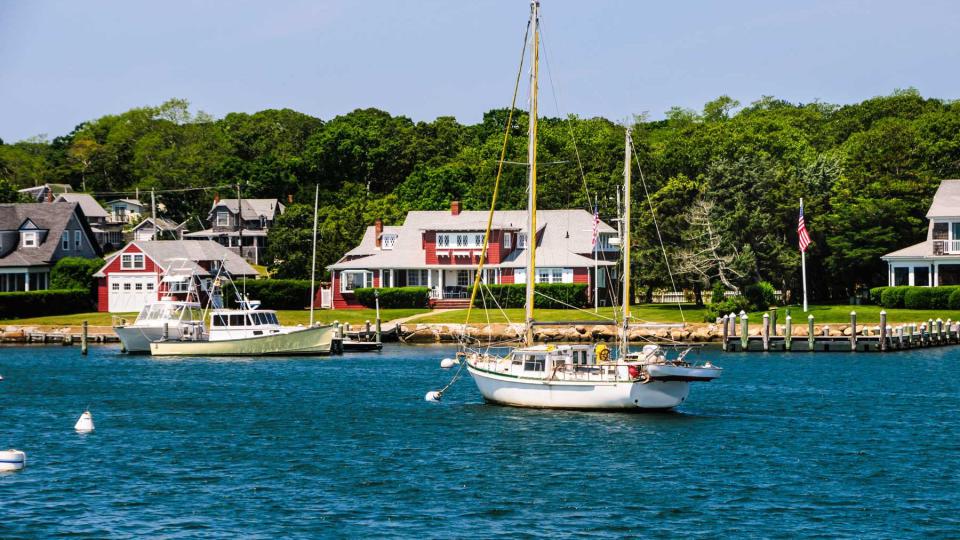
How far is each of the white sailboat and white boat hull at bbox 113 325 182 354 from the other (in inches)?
1394

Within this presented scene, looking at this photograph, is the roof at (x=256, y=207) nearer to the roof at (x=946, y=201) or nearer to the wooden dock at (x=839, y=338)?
the roof at (x=946, y=201)

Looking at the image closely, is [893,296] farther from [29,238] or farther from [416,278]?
[29,238]

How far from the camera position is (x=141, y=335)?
7731 cm

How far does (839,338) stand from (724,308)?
34.7 feet

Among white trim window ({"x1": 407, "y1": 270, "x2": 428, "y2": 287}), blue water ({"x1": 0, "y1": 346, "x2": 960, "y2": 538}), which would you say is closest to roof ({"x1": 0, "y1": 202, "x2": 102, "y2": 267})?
white trim window ({"x1": 407, "y1": 270, "x2": 428, "y2": 287})

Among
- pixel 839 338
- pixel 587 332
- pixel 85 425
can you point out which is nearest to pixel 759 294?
pixel 587 332

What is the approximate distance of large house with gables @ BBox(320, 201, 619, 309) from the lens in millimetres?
98062

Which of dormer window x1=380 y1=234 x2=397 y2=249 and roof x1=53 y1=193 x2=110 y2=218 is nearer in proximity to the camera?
dormer window x1=380 y1=234 x2=397 y2=249

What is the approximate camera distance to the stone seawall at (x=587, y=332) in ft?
257

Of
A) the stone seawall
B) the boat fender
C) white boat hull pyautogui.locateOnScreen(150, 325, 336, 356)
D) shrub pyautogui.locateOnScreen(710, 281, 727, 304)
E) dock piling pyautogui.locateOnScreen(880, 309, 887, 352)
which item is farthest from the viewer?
shrub pyautogui.locateOnScreen(710, 281, 727, 304)

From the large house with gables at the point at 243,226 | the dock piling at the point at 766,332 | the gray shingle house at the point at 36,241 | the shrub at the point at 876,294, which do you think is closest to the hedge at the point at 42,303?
the gray shingle house at the point at 36,241

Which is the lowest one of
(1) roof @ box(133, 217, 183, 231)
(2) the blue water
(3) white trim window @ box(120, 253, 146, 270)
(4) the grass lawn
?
(2) the blue water

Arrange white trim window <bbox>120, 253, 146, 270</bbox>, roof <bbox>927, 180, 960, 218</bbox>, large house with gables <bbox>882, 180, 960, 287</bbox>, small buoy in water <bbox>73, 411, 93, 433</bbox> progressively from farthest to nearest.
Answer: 1. white trim window <bbox>120, 253, 146, 270</bbox>
2. roof <bbox>927, 180, 960, 218</bbox>
3. large house with gables <bbox>882, 180, 960, 287</bbox>
4. small buoy in water <bbox>73, 411, 93, 433</bbox>

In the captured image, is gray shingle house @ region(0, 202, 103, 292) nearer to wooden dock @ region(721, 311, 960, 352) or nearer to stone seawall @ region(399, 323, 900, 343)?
stone seawall @ region(399, 323, 900, 343)
